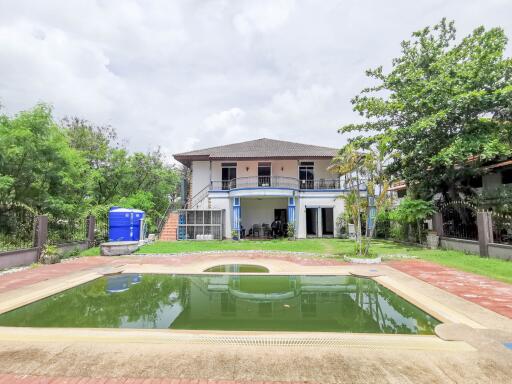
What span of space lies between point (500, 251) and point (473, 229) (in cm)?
227

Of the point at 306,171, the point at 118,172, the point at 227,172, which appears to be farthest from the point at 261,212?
the point at 118,172

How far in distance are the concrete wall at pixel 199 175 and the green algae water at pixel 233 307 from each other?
1434 centimetres

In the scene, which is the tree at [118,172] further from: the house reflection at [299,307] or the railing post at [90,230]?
the house reflection at [299,307]

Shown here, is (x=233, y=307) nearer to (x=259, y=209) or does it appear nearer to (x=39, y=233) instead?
(x=39, y=233)

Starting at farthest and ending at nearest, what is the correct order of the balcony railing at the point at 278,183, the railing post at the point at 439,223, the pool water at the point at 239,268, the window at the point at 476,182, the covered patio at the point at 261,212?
the covered patio at the point at 261,212 → the balcony railing at the point at 278,183 → the window at the point at 476,182 → the railing post at the point at 439,223 → the pool water at the point at 239,268

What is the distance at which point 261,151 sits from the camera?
879 inches

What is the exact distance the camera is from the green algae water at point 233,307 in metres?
4.65

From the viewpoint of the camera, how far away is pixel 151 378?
293cm

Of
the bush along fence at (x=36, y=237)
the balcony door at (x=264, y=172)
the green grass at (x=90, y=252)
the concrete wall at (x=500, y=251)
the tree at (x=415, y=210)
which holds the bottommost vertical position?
the green grass at (x=90, y=252)

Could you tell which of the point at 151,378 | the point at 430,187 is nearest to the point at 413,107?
the point at 430,187

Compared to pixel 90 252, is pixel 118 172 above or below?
above

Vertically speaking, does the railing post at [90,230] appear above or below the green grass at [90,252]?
above

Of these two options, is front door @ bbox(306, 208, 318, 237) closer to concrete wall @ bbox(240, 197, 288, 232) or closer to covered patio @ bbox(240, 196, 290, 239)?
covered patio @ bbox(240, 196, 290, 239)

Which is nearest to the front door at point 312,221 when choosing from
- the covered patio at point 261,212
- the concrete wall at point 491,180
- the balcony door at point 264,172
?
the covered patio at point 261,212
